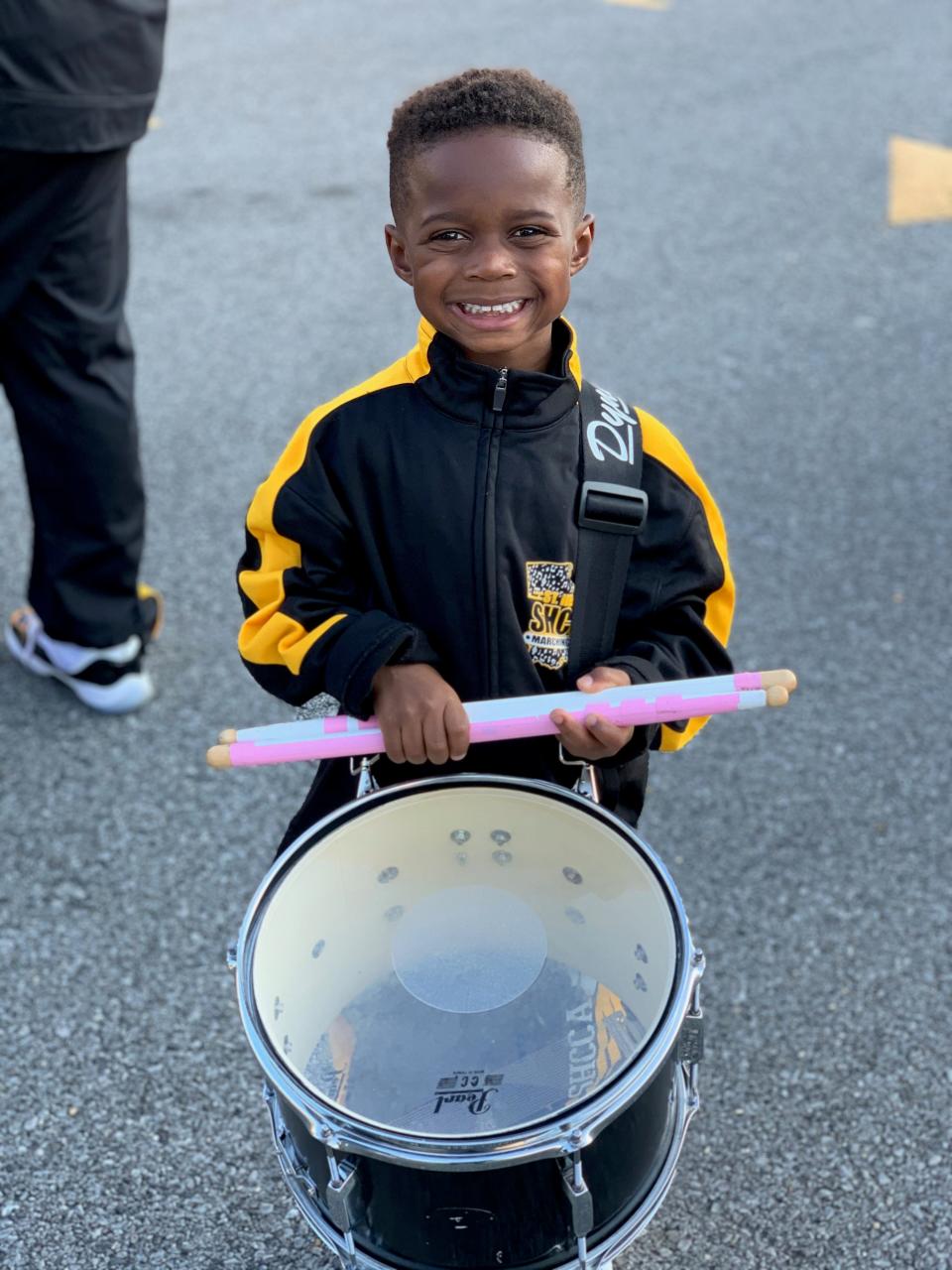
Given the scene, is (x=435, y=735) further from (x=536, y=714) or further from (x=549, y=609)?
(x=549, y=609)

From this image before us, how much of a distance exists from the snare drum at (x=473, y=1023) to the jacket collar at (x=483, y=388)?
0.40 m

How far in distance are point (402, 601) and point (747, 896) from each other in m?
1.02

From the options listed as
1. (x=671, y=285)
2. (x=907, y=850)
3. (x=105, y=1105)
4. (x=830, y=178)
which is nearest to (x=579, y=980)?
(x=105, y=1105)

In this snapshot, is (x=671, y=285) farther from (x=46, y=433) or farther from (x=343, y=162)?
(x=46, y=433)

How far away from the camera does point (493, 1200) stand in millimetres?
1252

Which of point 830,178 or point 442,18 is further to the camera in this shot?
point 442,18

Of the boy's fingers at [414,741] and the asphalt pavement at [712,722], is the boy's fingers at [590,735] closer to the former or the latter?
the boy's fingers at [414,741]

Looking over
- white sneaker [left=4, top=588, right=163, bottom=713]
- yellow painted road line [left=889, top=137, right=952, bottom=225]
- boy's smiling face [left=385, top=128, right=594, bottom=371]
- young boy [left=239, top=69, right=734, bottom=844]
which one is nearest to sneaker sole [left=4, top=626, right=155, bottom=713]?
white sneaker [left=4, top=588, right=163, bottom=713]

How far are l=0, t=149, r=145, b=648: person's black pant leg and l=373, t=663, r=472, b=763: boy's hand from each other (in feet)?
4.28

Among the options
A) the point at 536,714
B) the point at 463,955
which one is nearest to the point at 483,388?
the point at 536,714

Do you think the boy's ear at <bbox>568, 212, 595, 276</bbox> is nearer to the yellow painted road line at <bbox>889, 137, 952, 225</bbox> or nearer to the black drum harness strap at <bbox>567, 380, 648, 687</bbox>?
the black drum harness strap at <bbox>567, 380, 648, 687</bbox>

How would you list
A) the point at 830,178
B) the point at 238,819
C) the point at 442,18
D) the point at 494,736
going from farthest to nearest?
the point at 442,18 → the point at 830,178 → the point at 238,819 → the point at 494,736

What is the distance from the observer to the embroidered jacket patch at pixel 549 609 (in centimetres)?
147

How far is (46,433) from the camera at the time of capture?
245cm
